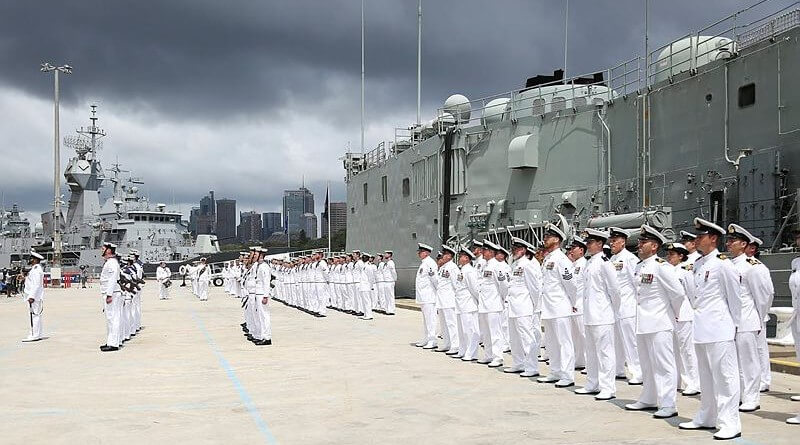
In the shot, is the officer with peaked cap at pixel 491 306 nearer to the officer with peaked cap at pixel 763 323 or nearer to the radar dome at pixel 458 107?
the officer with peaked cap at pixel 763 323

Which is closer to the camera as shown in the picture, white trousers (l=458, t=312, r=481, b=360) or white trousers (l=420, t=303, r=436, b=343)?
white trousers (l=458, t=312, r=481, b=360)

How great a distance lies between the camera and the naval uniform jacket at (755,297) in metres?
6.66

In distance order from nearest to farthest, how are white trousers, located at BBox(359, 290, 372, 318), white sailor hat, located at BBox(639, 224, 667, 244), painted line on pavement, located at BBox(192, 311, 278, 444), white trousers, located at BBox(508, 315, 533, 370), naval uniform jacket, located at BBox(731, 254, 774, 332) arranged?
painted line on pavement, located at BBox(192, 311, 278, 444) → naval uniform jacket, located at BBox(731, 254, 774, 332) → white sailor hat, located at BBox(639, 224, 667, 244) → white trousers, located at BBox(508, 315, 533, 370) → white trousers, located at BBox(359, 290, 372, 318)

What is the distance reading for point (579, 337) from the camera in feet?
30.9

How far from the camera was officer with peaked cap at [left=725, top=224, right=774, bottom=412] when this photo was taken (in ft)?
21.9

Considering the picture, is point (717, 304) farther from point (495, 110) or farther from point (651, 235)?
point (495, 110)

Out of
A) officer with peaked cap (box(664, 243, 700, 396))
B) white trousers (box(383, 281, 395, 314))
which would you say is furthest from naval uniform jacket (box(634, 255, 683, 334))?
white trousers (box(383, 281, 395, 314))

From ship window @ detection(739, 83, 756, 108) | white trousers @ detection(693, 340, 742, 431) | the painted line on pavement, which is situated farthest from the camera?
ship window @ detection(739, 83, 756, 108)

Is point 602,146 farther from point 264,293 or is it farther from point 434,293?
point 264,293

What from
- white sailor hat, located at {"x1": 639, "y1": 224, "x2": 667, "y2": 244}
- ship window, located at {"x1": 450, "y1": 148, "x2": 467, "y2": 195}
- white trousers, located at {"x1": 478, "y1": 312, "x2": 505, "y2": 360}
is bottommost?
white trousers, located at {"x1": 478, "y1": 312, "x2": 505, "y2": 360}

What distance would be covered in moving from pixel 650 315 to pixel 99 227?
2381 inches

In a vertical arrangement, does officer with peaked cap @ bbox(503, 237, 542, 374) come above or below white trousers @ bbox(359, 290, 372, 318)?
above

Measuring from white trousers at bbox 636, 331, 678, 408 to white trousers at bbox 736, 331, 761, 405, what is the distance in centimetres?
59

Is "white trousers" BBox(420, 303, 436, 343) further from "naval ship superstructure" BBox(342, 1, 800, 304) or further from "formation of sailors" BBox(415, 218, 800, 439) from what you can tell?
"naval ship superstructure" BBox(342, 1, 800, 304)
